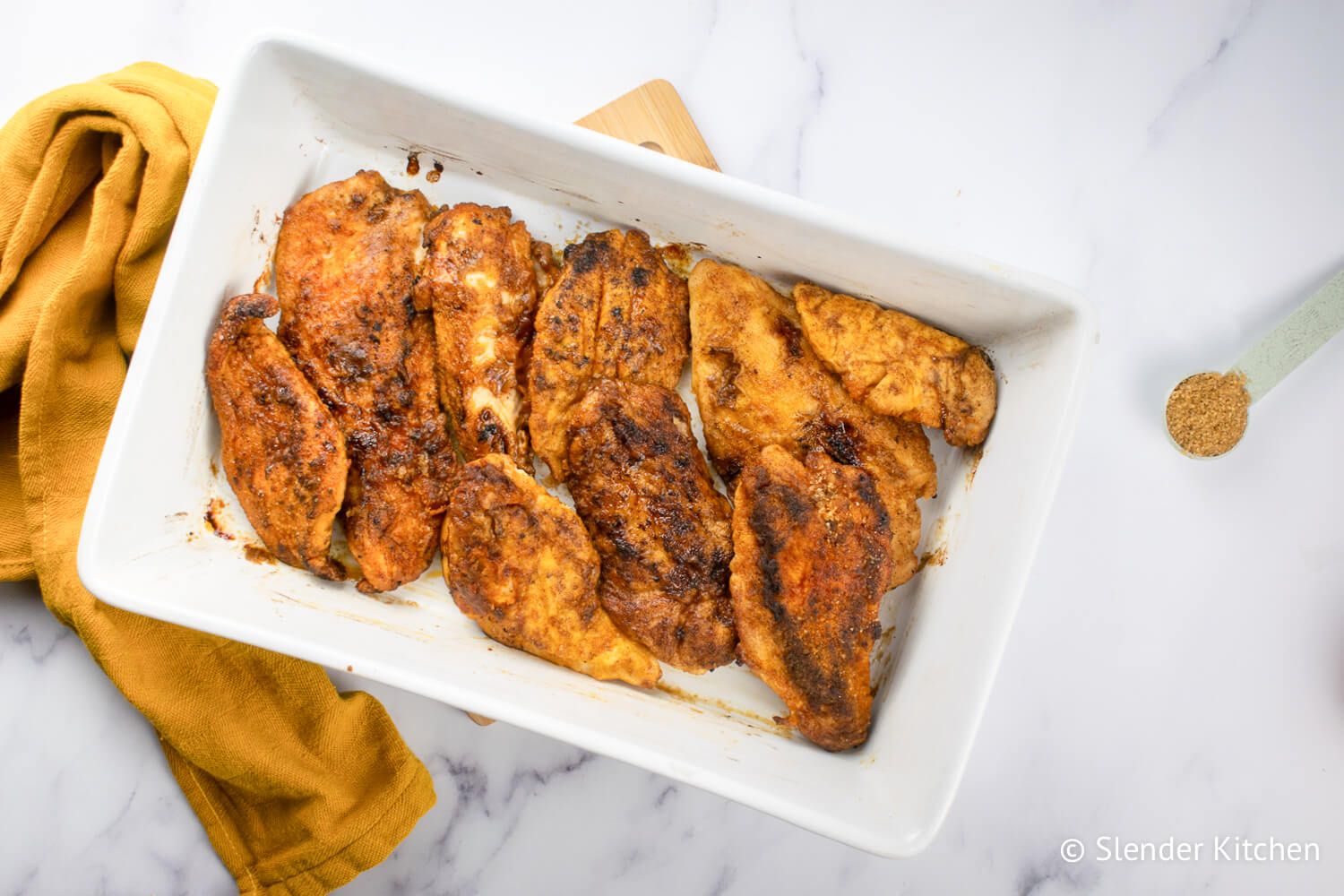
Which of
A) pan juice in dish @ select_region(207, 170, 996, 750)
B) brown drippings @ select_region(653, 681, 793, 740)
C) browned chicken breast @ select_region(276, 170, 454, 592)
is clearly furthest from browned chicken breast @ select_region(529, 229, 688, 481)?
brown drippings @ select_region(653, 681, 793, 740)

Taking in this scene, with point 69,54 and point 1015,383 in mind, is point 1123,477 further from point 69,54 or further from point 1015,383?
point 69,54

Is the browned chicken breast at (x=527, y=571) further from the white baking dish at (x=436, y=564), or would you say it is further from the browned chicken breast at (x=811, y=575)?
the browned chicken breast at (x=811, y=575)

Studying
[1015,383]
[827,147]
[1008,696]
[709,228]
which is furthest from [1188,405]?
[709,228]

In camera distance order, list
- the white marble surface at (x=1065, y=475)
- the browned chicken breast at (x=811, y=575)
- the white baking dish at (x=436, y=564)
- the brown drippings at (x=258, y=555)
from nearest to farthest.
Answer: the white baking dish at (x=436, y=564) → the browned chicken breast at (x=811, y=575) → the brown drippings at (x=258, y=555) → the white marble surface at (x=1065, y=475)

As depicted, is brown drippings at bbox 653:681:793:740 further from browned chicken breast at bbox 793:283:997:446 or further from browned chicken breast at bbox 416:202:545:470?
browned chicken breast at bbox 793:283:997:446

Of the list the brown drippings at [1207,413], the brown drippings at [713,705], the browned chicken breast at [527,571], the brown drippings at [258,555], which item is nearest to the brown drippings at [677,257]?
the browned chicken breast at [527,571]

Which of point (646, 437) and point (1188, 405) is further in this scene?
point (1188, 405)
